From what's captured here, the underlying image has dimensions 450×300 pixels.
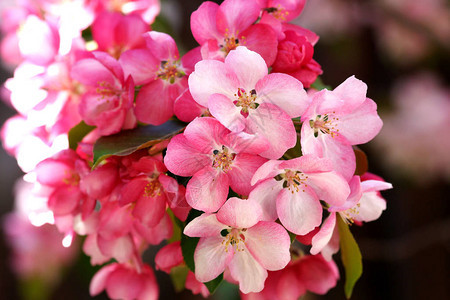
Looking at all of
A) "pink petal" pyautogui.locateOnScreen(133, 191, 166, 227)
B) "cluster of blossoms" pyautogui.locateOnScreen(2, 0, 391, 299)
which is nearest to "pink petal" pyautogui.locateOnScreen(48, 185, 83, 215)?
"cluster of blossoms" pyautogui.locateOnScreen(2, 0, 391, 299)

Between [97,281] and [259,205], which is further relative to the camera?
[97,281]

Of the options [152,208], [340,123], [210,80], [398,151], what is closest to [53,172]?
[152,208]

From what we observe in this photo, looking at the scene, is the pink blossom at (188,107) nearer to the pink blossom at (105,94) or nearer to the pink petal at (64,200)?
the pink blossom at (105,94)

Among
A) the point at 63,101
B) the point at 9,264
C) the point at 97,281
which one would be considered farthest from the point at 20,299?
the point at 63,101

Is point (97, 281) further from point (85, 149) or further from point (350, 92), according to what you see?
point (350, 92)

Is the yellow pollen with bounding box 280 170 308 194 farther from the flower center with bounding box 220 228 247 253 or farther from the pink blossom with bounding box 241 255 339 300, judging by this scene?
the pink blossom with bounding box 241 255 339 300

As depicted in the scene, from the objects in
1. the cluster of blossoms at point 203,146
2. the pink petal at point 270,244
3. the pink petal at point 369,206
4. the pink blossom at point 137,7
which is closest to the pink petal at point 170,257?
the cluster of blossoms at point 203,146
